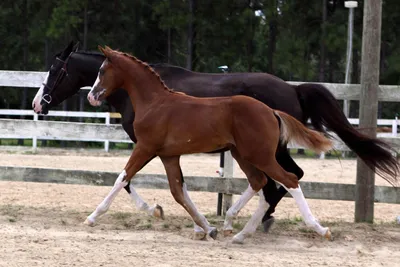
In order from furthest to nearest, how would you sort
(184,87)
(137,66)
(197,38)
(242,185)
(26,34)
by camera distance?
(26,34), (197,38), (242,185), (184,87), (137,66)

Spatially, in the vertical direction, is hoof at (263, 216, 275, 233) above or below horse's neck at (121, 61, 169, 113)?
below

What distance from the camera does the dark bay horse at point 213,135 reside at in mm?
5402

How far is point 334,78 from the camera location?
90.7 feet

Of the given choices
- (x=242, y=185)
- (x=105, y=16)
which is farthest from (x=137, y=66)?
(x=105, y=16)

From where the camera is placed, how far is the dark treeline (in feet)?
69.5

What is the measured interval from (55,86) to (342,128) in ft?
10.2

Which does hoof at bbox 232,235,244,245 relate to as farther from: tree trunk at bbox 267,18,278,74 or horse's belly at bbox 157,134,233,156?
tree trunk at bbox 267,18,278,74

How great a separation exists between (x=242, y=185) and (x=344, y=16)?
15.9 m

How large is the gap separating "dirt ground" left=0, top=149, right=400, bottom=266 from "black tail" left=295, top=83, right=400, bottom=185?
694mm

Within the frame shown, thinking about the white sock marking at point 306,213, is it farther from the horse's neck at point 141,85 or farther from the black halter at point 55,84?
the black halter at point 55,84

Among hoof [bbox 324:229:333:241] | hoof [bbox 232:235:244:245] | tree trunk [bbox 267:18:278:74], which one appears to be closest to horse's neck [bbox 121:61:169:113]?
hoof [bbox 232:235:244:245]

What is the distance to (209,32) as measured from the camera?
874 inches

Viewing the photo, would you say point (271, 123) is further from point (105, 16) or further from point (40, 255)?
point (105, 16)

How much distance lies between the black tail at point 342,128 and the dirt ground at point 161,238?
69 cm
